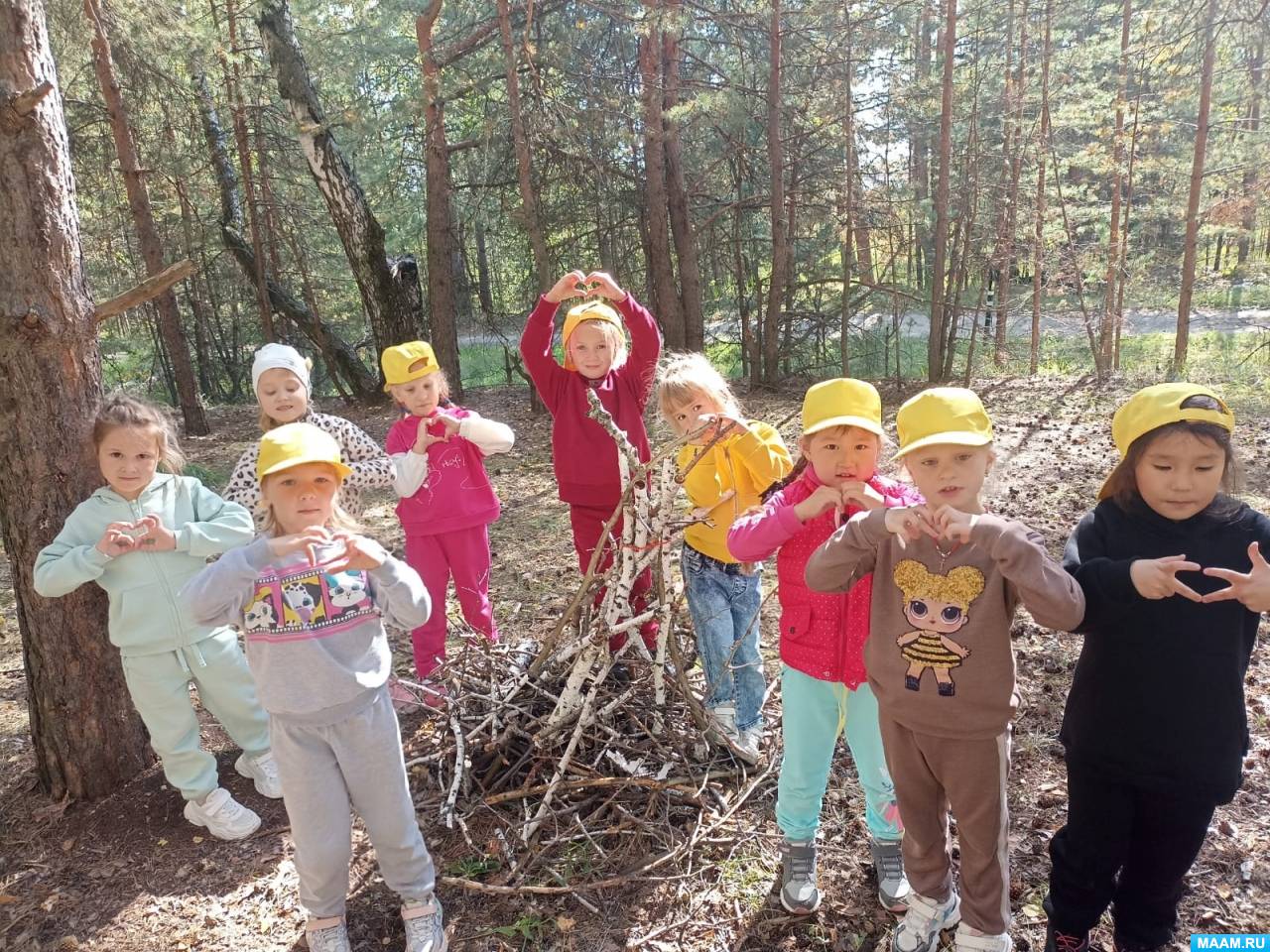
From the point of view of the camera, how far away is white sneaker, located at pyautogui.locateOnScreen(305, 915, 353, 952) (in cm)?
248

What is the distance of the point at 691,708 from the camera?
3184 millimetres

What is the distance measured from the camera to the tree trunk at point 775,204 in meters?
10.4

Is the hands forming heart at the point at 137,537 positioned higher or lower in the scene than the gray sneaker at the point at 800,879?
higher

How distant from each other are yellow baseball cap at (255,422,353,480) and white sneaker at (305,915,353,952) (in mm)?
1445

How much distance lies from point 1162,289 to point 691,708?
18540 mm

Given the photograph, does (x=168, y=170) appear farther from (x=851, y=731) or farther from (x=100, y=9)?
(x=851, y=731)

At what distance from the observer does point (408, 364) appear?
143 inches

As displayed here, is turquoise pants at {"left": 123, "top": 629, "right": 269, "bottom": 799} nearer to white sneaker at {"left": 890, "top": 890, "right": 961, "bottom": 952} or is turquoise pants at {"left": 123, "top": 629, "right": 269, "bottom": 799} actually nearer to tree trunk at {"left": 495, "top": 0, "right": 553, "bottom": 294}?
white sneaker at {"left": 890, "top": 890, "right": 961, "bottom": 952}

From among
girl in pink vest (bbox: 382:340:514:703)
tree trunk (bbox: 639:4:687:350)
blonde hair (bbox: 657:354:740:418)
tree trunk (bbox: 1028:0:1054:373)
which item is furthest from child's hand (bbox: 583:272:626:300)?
tree trunk (bbox: 1028:0:1054:373)

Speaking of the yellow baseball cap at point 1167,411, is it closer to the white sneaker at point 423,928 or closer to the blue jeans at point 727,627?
the blue jeans at point 727,627

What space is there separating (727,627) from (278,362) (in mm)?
2236

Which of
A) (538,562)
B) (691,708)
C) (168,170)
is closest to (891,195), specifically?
(538,562)

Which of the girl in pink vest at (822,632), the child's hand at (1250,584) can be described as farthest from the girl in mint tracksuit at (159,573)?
the child's hand at (1250,584)

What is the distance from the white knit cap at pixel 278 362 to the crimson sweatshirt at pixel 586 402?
1.02 metres
